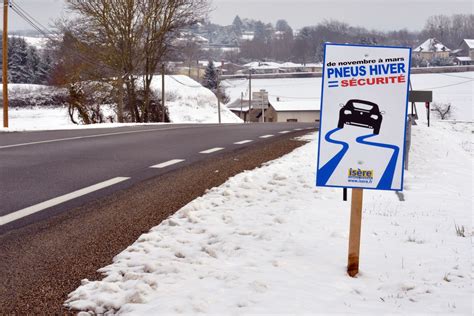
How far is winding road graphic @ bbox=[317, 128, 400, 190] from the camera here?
356 cm

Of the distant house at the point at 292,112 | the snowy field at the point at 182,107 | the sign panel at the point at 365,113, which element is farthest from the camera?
the distant house at the point at 292,112

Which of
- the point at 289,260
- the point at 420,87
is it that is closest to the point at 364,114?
the point at 289,260

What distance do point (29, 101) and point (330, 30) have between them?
111271 millimetres

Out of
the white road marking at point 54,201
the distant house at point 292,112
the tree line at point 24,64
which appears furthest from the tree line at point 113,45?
the tree line at point 24,64

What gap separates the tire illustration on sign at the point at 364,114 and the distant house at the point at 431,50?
164 m

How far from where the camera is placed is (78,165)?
8211 millimetres

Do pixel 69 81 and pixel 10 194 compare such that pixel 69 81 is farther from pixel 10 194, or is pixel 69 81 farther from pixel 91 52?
pixel 10 194

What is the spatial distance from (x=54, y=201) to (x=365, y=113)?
3.62 metres

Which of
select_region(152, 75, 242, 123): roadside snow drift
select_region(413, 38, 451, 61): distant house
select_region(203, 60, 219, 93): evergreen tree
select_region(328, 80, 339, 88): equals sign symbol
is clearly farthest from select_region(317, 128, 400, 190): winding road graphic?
select_region(413, 38, 451, 61): distant house

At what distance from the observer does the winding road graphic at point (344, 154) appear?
3.56 metres

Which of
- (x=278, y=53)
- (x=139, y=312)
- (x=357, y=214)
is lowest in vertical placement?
(x=139, y=312)

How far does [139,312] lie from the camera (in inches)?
117

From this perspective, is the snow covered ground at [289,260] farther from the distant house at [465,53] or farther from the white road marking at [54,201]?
the distant house at [465,53]

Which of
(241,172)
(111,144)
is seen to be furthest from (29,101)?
(241,172)
